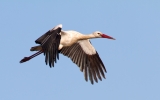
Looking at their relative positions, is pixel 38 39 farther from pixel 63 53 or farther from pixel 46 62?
pixel 63 53

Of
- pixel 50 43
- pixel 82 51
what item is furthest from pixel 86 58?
pixel 50 43

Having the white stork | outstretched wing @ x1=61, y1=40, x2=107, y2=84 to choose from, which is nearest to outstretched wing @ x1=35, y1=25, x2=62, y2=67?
the white stork

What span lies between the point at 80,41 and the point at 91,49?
41 cm

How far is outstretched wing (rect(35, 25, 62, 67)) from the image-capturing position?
1266 centimetres

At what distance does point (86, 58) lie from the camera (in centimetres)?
1577

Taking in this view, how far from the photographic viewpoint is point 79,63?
15.6 meters

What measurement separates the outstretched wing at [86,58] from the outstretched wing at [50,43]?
204cm

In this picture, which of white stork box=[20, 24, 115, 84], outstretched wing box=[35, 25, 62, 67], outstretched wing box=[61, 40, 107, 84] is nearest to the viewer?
outstretched wing box=[35, 25, 62, 67]

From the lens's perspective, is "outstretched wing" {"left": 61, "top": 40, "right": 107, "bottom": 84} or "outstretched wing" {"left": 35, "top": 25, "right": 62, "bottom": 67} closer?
"outstretched wing" {"left": 35, "top": 25, "right": 62, "bottom": 67}

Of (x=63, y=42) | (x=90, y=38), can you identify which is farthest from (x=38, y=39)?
(x=90, y=38)

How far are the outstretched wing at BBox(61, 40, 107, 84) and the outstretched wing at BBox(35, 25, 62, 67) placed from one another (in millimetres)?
2043

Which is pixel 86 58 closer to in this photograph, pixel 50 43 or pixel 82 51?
pixel 82 51

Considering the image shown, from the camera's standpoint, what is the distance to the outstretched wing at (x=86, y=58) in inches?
609

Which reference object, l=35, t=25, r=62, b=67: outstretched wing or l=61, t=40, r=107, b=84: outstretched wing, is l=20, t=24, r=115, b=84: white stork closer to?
l=61, t=40, r=107, b=84: outstretched wing
